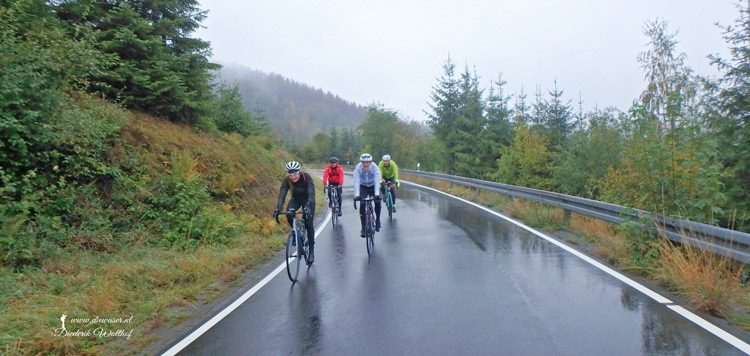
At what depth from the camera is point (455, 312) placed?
490cm

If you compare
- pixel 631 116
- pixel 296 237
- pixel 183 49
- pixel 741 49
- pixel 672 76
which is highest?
pixel 672 76

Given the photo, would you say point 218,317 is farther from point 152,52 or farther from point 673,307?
point 152,52

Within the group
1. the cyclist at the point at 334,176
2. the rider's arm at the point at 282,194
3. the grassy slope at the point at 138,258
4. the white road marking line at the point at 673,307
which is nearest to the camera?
the white road marking line at the point at 673,307

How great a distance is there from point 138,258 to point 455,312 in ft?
16.5

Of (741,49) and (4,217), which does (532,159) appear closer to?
(741,49)

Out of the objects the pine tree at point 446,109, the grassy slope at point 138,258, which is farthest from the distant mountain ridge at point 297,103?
the grassy slope at point 138,258

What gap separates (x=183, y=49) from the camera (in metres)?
12.5

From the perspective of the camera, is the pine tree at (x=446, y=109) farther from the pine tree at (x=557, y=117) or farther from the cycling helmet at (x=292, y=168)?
the cycling helmet at (x=292, y=168)

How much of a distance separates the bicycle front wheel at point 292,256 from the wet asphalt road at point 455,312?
0.52 ft

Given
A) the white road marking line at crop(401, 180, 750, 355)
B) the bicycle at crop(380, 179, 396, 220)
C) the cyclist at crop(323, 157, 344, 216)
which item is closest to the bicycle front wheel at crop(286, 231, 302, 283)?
the white road marking line at crop(401, 180, 750, 355)

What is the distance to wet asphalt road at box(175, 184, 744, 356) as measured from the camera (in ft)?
13.2

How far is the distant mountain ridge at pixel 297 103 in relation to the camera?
424ft

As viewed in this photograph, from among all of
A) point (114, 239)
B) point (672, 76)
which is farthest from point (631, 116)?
point (672, 76)

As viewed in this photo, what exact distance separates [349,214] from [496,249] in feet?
22.2
